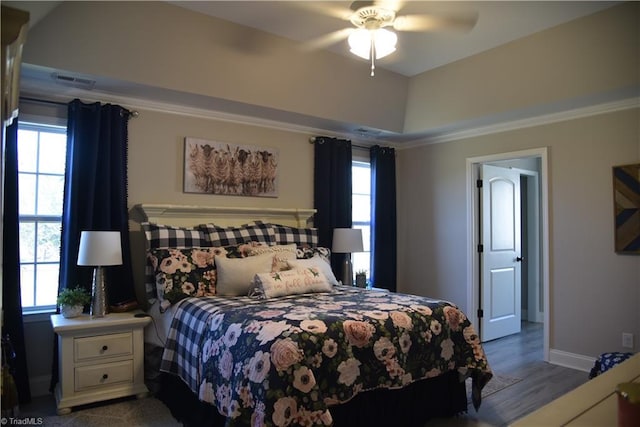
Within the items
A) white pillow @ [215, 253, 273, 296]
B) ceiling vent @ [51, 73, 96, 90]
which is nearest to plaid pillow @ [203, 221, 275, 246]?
white pillow @ [215, 253, 273, 296]

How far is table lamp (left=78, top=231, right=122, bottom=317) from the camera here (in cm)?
296

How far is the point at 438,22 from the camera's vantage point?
8.59 ft

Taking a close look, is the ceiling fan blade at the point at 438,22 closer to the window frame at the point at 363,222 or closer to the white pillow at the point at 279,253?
the white pillow at the point at 279,253

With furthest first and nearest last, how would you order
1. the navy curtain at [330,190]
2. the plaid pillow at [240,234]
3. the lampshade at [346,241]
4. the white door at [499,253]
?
the white door at [499,253]
the navy curtain at [330,190]
the lampshade at [346,241]
the plaid pillow at [240,234]

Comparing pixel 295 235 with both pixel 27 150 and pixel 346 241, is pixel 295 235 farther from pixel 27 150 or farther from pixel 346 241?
pixel 27 150

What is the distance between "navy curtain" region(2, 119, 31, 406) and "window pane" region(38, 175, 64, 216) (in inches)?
13.0

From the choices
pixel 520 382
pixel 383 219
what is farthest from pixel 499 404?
pixel 383 219

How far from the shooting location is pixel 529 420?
83 cm

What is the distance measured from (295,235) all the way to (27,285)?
2.17 metres

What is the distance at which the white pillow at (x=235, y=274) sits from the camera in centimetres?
310

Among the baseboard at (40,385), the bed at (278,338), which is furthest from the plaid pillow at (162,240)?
the baseboard at (40,385)

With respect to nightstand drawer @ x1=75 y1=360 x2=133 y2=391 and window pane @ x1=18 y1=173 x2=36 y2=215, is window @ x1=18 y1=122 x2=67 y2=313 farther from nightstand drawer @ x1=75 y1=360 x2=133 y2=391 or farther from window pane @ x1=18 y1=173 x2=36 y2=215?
nightstand drawer @ x1=75 y1=360 x2=133 y2=391

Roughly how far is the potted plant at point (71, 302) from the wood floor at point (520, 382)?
2487 mm

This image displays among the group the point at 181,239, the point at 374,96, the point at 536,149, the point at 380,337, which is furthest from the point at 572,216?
the point at 181,239
